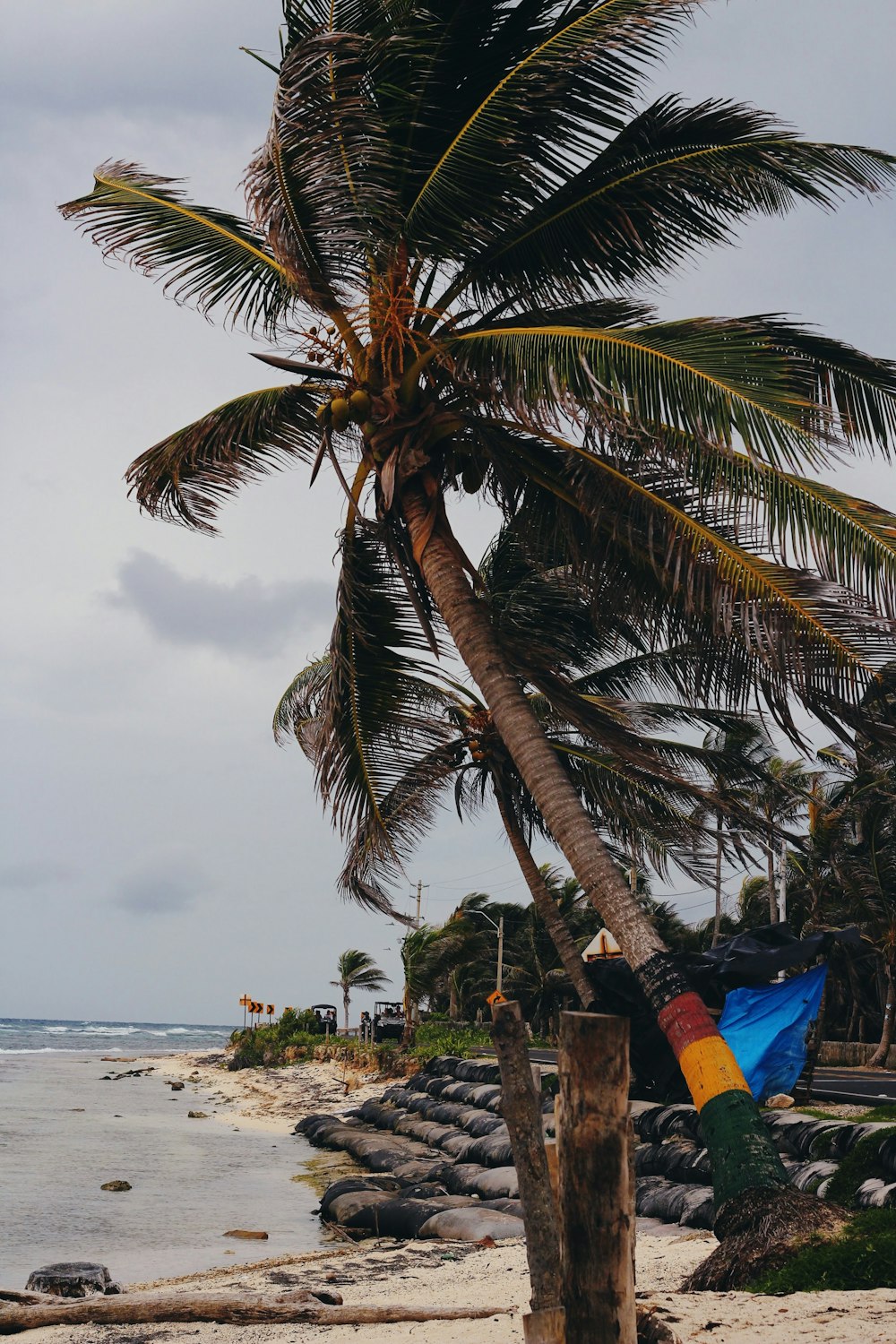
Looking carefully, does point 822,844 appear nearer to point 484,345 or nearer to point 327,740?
point 327,740

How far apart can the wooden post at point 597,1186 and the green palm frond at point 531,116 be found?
243 inches

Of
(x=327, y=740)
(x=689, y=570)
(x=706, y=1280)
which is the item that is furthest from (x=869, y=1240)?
(x=327, y=740)

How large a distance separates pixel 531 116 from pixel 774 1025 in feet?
27.7

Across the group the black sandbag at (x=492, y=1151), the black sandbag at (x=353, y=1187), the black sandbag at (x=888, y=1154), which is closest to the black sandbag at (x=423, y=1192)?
the black sandbag at (x=353, y=1187)

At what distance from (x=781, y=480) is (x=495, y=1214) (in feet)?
26.0

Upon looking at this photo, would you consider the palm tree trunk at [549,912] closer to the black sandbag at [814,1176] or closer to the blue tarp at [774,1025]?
the blue tarp at [774,1025]

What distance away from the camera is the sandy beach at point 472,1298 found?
5125mm

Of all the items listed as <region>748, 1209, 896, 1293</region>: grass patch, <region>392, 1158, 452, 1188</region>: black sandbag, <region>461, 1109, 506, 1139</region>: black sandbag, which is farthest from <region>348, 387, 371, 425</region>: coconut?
<region>461, 1109, 506, 1139</region>: black sandbag

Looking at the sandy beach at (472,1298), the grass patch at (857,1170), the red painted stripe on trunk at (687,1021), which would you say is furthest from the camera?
the grass patch at (857,1170)

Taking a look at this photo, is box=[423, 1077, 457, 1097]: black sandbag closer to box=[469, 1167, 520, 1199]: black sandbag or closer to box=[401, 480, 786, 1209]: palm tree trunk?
box=[469, 1167, 520, 1199]: black sandbag

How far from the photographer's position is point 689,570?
7.12m

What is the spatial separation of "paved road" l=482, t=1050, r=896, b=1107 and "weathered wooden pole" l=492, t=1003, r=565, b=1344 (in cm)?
797

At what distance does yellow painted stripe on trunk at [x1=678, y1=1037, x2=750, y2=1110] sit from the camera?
6535mm

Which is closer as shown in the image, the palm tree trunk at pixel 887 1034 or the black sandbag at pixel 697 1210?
the black sandbag at pixel 697 1210
